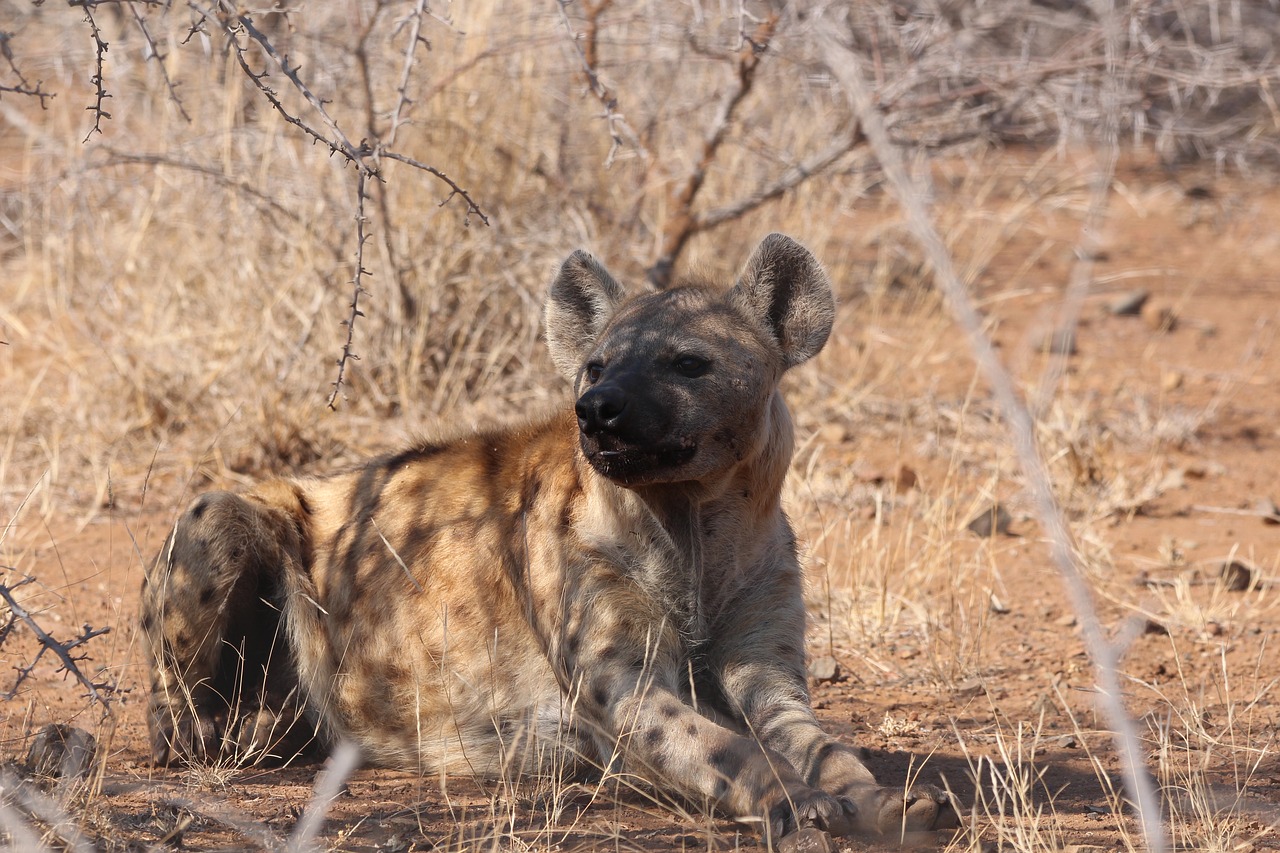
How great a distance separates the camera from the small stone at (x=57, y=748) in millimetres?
3258

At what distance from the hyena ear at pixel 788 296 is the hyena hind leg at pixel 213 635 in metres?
1.48

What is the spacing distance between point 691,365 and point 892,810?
3.70ft

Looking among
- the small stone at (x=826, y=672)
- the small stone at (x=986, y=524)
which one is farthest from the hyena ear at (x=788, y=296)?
the small stone at (x=986, y=524)

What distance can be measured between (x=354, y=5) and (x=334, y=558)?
3.15m

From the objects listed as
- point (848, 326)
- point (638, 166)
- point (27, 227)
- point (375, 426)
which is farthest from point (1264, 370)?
point (27, 227)

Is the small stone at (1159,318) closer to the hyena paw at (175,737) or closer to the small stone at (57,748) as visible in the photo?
the hyena paw at (175,737)

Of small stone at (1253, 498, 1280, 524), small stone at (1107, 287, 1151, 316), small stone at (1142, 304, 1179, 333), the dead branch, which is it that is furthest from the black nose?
A: small stone at (1107, 287, 1151, 316)

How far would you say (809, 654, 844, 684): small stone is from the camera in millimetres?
4617

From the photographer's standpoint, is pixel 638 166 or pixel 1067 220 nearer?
pixel 638 166

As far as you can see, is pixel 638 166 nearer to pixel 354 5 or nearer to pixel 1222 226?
pixel 354 5

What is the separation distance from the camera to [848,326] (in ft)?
26.6

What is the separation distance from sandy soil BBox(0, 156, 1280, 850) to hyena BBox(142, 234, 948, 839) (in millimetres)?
142

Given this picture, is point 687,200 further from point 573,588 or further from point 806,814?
point 806,814

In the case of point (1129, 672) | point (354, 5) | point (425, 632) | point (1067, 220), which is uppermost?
point (354, 5)
